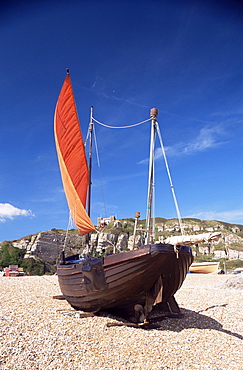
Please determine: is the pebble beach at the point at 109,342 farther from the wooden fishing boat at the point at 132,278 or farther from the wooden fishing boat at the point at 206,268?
the wooden fishing boat at the point at 206,268

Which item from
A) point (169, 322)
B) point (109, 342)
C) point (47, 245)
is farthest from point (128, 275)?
point (47, 245)

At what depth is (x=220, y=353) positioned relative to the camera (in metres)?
5.45

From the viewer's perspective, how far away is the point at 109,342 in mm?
5531

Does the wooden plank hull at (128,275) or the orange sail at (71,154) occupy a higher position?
the orange sail at (71,154)

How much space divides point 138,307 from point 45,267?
32063 mm

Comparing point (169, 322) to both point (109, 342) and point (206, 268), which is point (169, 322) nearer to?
point (109, 342)

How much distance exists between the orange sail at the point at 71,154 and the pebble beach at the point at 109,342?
431 centimetres

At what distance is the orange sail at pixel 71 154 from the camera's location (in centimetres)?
1128

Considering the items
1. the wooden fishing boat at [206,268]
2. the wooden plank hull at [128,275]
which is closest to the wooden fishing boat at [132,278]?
the wooden plank hull at [128,275]

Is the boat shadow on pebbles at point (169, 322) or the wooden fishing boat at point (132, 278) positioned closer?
the wooden fishing boat at point (132, 278)

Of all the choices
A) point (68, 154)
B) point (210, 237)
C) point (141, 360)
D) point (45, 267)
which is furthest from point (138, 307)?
point (45, 267)

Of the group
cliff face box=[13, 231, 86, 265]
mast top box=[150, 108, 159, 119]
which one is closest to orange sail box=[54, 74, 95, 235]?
mast top box=[150, 108, 159, 119]

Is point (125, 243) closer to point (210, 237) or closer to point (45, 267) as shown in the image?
point (45, 267)

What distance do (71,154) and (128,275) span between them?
766 cm
